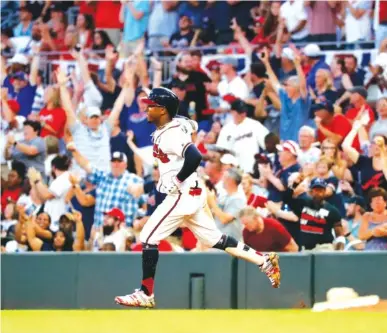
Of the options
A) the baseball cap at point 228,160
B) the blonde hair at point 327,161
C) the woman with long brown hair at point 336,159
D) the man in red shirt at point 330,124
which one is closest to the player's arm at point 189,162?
the blonde hair at point 327,161

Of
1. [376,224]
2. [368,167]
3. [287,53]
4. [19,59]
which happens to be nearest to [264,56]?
[287,53]

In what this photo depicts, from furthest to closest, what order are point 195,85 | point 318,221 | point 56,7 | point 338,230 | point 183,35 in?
point 56,7 → point 183,35 → point 195,85 → point 338,230 → point 318,221

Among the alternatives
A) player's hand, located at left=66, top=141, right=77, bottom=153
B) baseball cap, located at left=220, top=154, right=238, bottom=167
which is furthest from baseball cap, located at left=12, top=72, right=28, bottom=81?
baseball cap, located at left=220, top=154, right=238, bottom=167

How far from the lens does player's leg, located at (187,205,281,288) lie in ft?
31.5

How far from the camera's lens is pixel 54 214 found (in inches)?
573

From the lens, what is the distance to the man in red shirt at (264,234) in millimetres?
11984

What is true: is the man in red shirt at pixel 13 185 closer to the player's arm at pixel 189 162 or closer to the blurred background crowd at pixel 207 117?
the blurred background crowd at pixel 207 117

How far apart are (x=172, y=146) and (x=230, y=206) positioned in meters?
3.75

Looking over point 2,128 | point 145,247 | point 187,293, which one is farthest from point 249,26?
point 145,247

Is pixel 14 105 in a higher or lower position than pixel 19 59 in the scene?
lower

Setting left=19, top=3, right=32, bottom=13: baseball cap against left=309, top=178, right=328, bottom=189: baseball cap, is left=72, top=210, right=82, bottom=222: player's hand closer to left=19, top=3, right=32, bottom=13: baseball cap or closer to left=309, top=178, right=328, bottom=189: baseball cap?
left=309, top=178, right=328, bottom=189: baseball cap

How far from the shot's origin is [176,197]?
30.9 ft

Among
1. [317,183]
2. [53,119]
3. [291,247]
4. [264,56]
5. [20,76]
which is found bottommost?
[291,247]

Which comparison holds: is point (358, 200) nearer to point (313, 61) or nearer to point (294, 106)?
point (294, 106)
